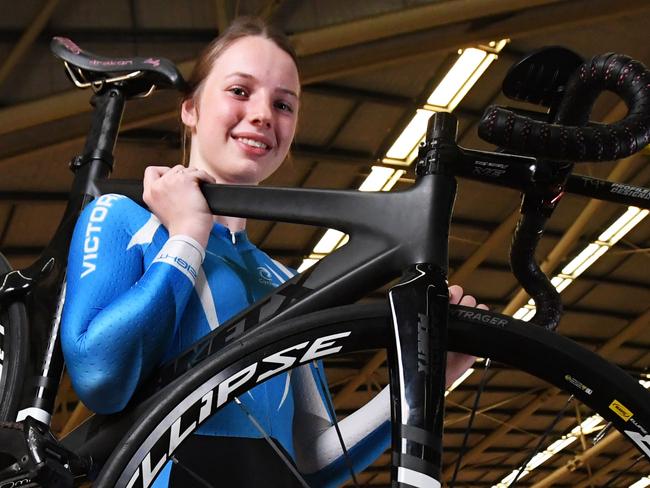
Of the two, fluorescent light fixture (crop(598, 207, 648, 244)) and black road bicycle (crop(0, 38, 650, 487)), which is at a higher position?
fluorescent light fixture (crop(598, 207, 648, 244))

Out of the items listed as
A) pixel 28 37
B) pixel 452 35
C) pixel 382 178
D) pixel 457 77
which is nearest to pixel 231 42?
pixel 28 37

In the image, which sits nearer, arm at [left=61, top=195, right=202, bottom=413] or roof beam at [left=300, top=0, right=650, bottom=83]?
arm at [left=61, top=195, right=202, bottom=413]

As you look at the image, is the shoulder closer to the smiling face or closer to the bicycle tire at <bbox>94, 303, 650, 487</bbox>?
the smiling face

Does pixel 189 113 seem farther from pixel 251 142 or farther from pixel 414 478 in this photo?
pixel 414 478

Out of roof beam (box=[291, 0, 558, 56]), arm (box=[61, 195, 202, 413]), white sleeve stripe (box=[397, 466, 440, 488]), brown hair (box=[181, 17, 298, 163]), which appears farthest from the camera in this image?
roof beam (box=[291, 0, 558, 56])

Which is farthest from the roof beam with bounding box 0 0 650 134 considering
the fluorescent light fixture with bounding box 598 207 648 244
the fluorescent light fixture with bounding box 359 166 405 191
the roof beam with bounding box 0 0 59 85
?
the fluorescent light fixture with bounding box 598 207 648 244

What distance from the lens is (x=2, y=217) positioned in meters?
9.26

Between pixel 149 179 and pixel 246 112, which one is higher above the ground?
pixel 246 112

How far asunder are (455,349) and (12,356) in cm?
96

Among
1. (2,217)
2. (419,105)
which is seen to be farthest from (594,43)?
(2,217)

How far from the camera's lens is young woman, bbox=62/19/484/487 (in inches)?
53.2

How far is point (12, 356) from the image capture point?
5.97ft

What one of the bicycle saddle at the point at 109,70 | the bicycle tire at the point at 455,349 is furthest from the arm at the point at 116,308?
the bicycle saddle at the point at 109,70

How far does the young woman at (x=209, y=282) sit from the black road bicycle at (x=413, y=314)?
0.06 m
